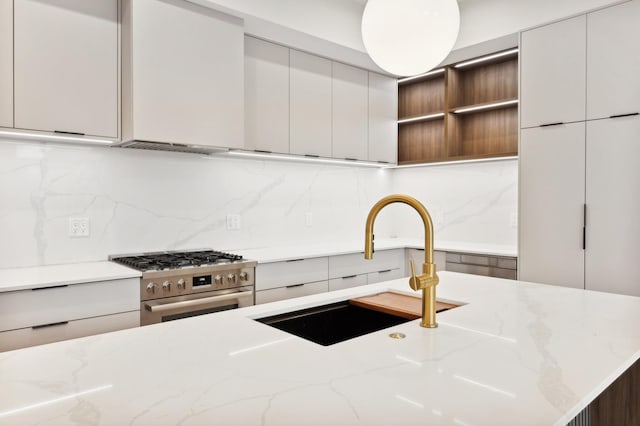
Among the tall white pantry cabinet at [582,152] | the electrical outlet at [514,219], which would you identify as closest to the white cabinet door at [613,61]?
the tall white pantry cabinet at [582,152]

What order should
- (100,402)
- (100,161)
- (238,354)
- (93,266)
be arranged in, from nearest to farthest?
(100,402)
(238,354)
(93,266)
(100,161)

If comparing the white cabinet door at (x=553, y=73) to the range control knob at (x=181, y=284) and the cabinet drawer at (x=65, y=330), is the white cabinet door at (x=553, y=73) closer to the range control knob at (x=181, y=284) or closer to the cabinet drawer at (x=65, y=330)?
the range control knob at (x=181, y=284)

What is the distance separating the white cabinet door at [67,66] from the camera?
228 cm

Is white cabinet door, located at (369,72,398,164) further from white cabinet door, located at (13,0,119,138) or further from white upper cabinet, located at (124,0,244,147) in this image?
white cabinet door, located at (13,0,119,138)

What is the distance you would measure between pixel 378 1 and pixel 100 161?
2.12m

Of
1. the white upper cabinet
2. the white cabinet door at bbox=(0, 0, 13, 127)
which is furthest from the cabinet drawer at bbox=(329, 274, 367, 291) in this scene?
the white cabinet door at bbox=(0, 0, 13, 127)

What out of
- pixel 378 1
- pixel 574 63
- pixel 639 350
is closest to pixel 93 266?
pixel 378 1

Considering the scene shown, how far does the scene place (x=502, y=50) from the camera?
362 centimetres

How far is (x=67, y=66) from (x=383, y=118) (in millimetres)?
2674

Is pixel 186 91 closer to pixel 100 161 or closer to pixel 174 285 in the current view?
pixel 100 161

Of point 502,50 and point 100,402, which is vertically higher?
point 502,50

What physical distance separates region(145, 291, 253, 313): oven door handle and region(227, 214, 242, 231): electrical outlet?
0.76m

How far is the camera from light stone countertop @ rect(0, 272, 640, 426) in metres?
0.78

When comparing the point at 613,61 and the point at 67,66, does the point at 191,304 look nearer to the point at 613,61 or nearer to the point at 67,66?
the point at 67,66
